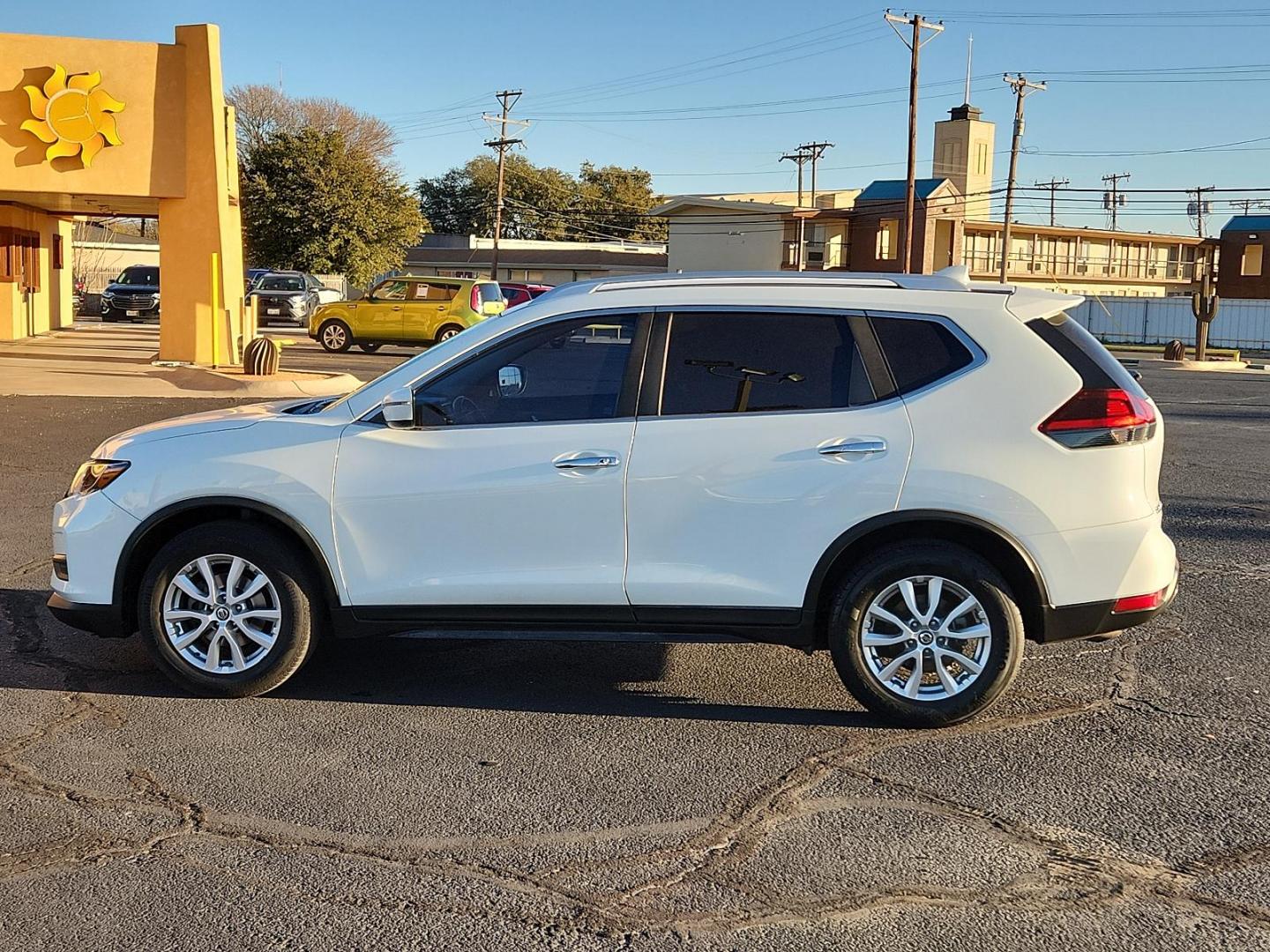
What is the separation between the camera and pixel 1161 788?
4.69m

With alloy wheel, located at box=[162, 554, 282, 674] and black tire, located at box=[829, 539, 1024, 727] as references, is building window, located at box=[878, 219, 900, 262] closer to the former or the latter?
black tire, located at box=[829, 539, 1024, 727]

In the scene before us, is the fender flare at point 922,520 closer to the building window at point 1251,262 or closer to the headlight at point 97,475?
the headlight at point 97,475

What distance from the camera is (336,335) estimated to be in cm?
3078

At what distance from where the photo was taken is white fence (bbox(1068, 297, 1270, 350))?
53562 millimetres

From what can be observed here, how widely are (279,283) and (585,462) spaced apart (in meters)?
37.4

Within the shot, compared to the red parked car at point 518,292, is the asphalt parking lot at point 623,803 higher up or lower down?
lower down

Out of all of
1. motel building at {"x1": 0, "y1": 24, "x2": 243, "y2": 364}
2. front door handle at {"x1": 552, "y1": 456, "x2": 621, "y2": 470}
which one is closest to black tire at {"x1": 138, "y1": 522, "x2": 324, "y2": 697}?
front door handle at {"x1": 552, "y1": 456, "x2": 621, "y2": 470}

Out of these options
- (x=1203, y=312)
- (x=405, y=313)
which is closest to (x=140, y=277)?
(x=405, y=313)

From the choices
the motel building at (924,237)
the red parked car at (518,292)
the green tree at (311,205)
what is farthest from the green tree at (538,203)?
the red parked car at (518,292)

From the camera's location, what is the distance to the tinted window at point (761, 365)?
5305mm

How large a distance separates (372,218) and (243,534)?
5260 centimetres

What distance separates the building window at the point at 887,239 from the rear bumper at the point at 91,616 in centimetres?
6183

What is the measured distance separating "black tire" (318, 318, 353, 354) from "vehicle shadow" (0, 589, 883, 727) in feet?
79.8

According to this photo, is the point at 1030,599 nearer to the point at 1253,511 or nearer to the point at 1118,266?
the point at 1253,511
